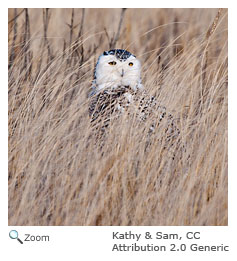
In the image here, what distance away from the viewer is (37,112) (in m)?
2.89

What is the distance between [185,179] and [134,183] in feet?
0.90

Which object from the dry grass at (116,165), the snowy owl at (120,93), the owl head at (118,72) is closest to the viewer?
the dry grass at (116,165)

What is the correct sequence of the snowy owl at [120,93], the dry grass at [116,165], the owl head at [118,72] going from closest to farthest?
the dry grass at [116,165] < the snowy owl at [120,93] < the owl head at [118,72]

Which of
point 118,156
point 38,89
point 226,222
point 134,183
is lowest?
point 226,222

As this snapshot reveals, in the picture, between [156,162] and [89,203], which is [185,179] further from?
[89,203]

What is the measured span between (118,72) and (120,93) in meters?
0.24

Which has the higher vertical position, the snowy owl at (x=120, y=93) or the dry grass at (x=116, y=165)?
the snowy owl at (x=120, y=93)

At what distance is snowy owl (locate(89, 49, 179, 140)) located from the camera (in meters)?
2.90

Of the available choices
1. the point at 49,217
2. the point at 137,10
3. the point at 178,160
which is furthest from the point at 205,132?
the point at 137,10

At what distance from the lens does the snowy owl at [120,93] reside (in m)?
2.90
